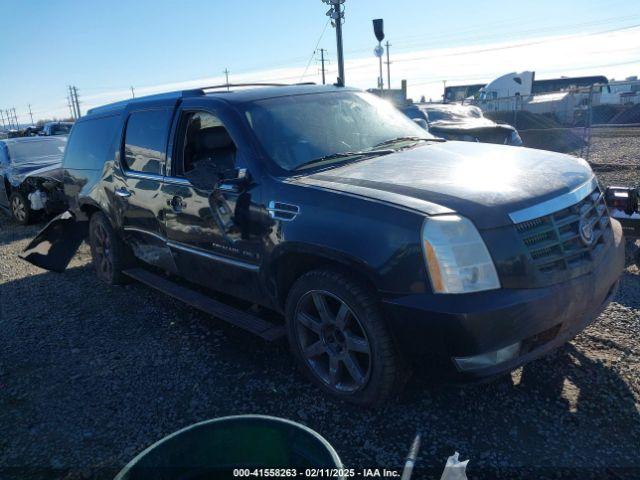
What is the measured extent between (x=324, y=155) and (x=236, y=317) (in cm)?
132

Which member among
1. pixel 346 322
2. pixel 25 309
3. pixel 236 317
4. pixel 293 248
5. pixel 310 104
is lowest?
pixel 25 309

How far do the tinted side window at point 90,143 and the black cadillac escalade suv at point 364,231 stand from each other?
518 millimetres

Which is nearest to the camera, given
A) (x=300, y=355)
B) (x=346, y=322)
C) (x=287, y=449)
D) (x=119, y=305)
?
(x=287, y=449)

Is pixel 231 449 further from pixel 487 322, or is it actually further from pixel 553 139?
pixel 553 139

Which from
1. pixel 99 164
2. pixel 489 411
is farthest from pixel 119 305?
pixel 489 411

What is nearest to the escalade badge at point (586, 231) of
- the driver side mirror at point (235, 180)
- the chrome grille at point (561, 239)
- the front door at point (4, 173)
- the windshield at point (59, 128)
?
the chrome grille at point (561, 239)

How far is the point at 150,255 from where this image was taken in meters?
4.78

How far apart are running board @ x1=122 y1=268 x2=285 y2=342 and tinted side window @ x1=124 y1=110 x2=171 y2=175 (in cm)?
102

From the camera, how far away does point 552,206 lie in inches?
107

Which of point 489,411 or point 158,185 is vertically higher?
point 158,185

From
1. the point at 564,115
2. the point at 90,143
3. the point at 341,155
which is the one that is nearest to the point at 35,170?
the point at 90,143

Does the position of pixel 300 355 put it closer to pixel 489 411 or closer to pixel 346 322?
pixel 346 322

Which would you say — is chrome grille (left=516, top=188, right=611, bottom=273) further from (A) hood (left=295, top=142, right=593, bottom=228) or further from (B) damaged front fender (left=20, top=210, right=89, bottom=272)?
(B) damaged front fender (left=20, top=210, right=89, bottom=272)

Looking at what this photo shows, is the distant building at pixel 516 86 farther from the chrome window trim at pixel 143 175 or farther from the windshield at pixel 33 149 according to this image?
the chrome window trim at pixel 143 175
